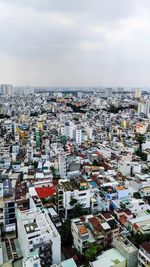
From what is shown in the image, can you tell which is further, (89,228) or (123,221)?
(123,221)

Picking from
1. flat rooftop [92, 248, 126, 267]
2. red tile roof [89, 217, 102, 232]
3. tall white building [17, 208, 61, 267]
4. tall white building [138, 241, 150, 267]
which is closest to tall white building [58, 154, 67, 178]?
red tile roof [89, 217, 102, 232]

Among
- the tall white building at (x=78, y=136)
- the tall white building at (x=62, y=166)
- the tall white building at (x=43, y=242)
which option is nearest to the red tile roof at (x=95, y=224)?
the tall white building at (x=43, y=242)

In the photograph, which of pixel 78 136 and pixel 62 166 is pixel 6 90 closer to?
pixel 78 136

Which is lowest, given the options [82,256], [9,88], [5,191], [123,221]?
[82,256]

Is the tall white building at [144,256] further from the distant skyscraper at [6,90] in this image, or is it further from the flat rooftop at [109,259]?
the distant skyscraper at [6,90]

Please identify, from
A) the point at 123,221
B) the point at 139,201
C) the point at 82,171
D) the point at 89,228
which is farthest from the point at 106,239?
the point at 82,171

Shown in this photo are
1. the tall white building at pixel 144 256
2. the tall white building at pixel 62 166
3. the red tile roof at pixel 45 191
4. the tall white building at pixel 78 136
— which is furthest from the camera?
the tall white building at pixel 78 136

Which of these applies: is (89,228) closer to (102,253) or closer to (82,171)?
(102,253)

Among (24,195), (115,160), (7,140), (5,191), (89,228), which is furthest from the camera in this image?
(7,140)

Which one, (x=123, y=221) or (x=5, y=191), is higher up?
(x=5, y=191)
